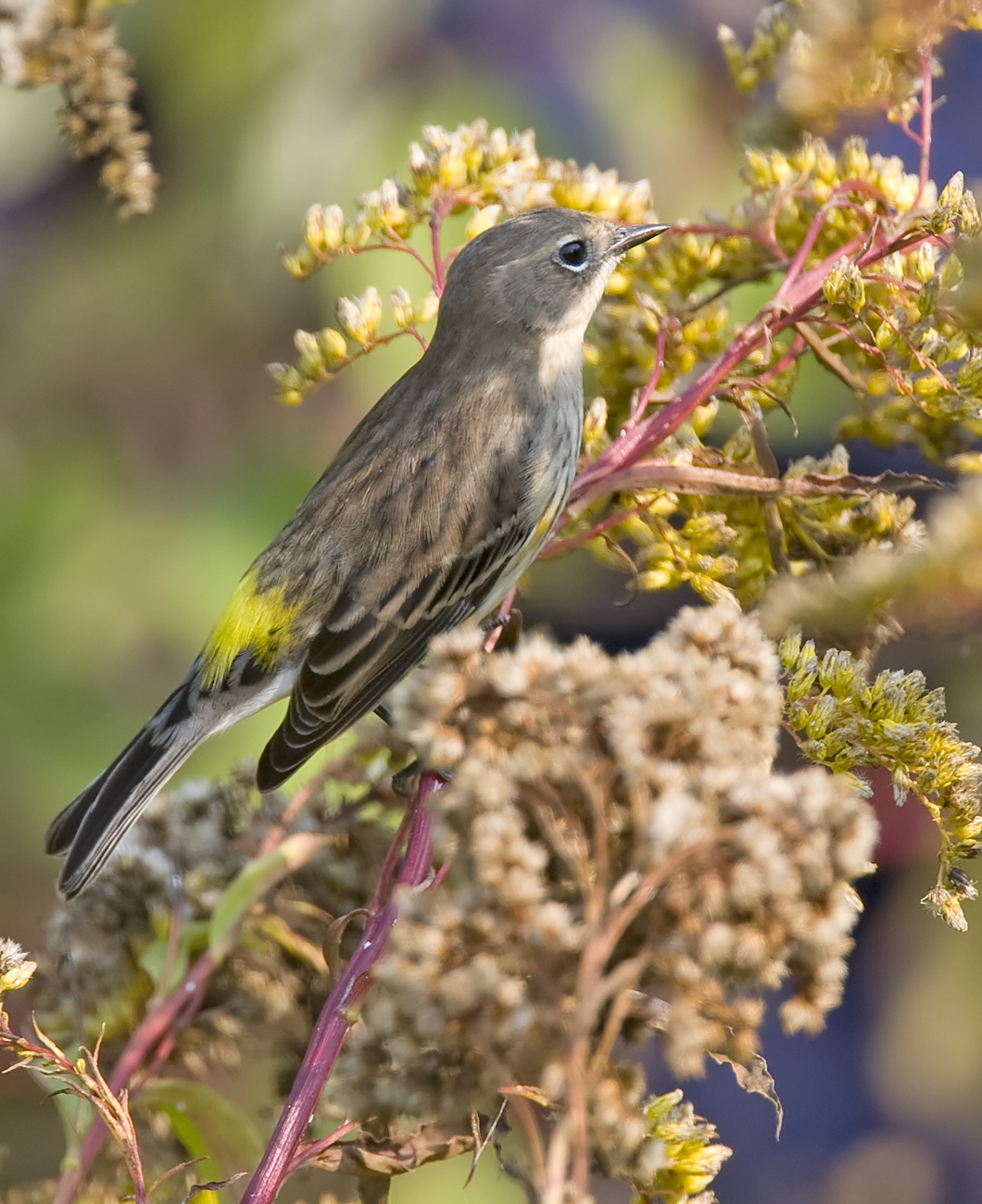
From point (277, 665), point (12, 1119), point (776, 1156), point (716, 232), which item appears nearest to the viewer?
point (716, 232)

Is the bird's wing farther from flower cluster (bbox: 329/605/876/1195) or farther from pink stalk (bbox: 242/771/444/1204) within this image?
flower cluster (bbox: 329/605/876/1195)

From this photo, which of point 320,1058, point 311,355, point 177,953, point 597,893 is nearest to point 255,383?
point 311,355

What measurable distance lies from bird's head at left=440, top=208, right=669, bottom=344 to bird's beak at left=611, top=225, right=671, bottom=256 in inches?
2.9

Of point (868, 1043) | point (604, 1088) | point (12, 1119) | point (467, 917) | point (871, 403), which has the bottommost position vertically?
point (868, 1043)

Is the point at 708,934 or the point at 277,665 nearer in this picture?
the point at 708,934

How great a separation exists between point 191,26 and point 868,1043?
2.90m

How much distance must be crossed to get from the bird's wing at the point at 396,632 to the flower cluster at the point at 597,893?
4.47 feet

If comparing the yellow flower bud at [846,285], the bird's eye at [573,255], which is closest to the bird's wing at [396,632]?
the bird's eye at [573,255]

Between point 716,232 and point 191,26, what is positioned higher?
point 191,26

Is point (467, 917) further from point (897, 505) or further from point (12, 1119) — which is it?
point (12, 1119)

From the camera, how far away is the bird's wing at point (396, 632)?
257cm

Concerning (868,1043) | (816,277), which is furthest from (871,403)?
(868,1043)

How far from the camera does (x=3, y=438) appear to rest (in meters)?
3.31

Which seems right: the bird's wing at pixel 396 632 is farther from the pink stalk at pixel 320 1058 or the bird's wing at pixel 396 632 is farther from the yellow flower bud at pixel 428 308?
the pink stalk at pixel 320 1058
